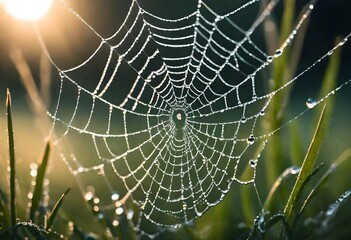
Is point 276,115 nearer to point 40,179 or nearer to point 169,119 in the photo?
point 40,179


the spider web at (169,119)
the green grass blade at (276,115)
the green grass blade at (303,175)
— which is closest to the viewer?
the green grass blade at (303,175)

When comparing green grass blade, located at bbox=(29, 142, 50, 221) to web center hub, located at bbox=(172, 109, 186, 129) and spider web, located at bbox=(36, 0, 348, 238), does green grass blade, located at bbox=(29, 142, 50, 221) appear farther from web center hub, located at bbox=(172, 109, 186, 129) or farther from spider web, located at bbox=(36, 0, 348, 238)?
web center hub, located at bbox=(172, 109, 186, 129)

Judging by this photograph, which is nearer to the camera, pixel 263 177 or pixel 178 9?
pixel 263 177

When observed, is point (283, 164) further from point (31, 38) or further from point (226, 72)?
point (31, 38)

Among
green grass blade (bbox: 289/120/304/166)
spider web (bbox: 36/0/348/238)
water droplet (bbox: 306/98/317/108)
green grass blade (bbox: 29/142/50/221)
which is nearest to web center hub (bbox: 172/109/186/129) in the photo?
spider web (bbox: 36/0/348/238)

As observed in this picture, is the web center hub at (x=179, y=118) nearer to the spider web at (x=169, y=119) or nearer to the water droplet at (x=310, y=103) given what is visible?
the spider web at (x=169, y=119)

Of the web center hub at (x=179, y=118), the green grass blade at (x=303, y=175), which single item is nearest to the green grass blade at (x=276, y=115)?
the green grass blade at (x=303, y=175)

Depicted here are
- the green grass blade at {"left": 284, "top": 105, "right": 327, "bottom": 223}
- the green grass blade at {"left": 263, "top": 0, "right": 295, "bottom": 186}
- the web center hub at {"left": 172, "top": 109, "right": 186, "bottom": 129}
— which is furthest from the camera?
the web center hub at {"left": 172, "top": 109, "right": 186, "bottom": 129}

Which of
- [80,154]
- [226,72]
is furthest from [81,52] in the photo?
[80,154]

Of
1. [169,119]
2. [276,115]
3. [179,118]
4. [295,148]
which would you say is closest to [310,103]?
[276,115]
